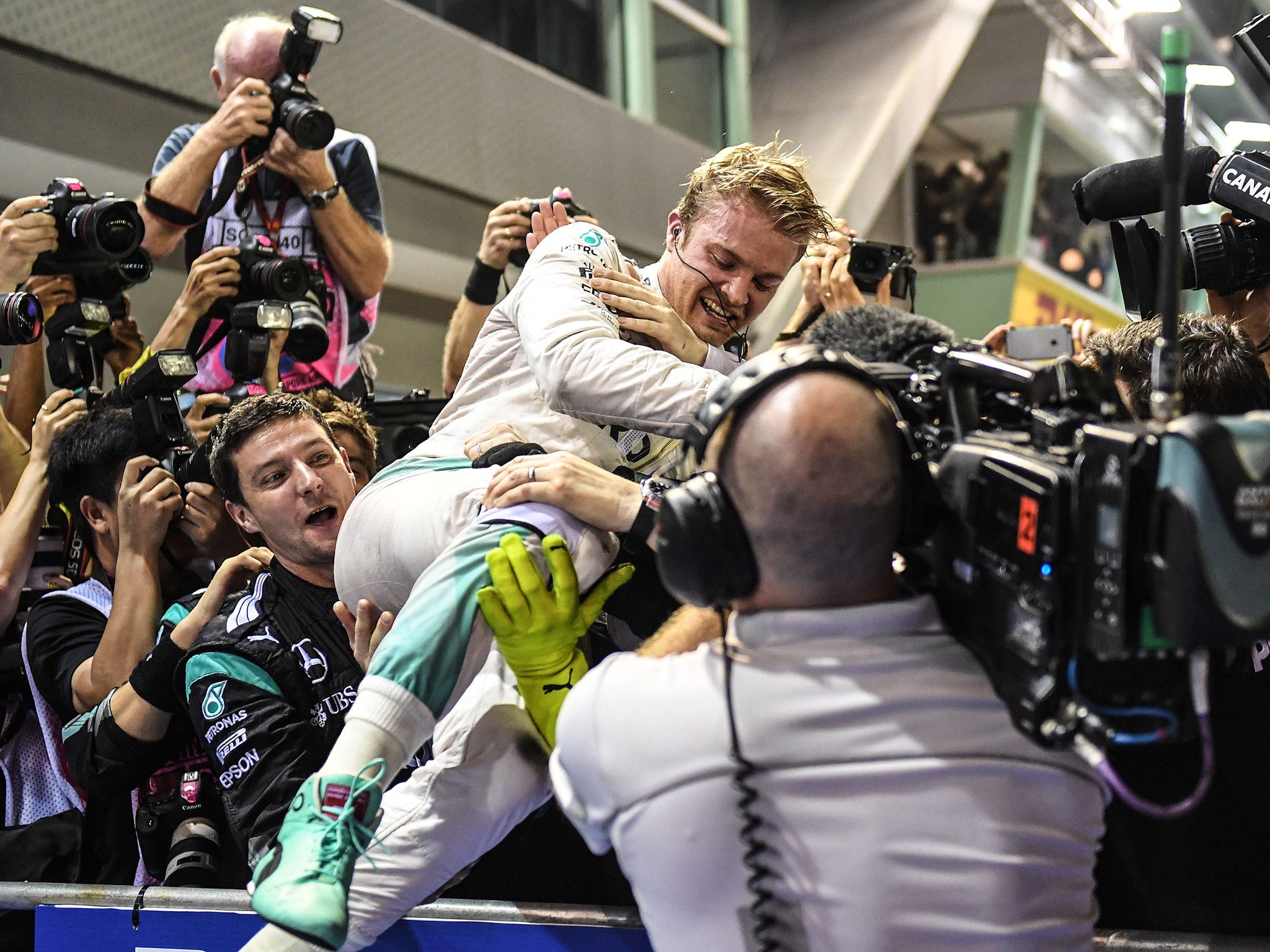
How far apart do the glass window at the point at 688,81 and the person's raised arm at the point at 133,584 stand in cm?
701

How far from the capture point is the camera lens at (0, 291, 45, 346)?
302 centimetres

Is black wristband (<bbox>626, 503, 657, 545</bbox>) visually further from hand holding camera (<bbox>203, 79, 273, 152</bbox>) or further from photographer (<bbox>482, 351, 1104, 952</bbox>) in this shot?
hand holding camera (<bbox>203, 79, 273, 152</bbox>)

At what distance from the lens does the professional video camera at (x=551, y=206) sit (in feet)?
9.78

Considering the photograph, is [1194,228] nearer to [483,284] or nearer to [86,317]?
[483,284]

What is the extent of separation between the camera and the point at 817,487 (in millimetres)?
1304

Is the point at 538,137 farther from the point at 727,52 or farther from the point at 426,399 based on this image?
the point at 426,399

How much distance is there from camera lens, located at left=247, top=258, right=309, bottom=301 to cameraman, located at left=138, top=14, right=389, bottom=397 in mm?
200

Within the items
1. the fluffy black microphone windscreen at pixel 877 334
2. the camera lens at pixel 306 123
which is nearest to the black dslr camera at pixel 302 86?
the camera lens at pixel 306 123

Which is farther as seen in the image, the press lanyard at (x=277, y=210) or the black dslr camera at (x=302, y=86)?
the press lanyard at (x=277, y=210)

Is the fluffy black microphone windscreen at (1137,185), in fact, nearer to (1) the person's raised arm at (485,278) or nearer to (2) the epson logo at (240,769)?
(1) the person's raised arm at (485,278)

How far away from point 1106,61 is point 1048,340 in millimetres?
12981

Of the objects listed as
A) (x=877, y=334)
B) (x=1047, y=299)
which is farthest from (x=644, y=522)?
(x=1047, y=299)

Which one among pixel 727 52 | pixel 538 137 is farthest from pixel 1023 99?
pixel 538 137

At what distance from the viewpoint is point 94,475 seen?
3.07 metres
